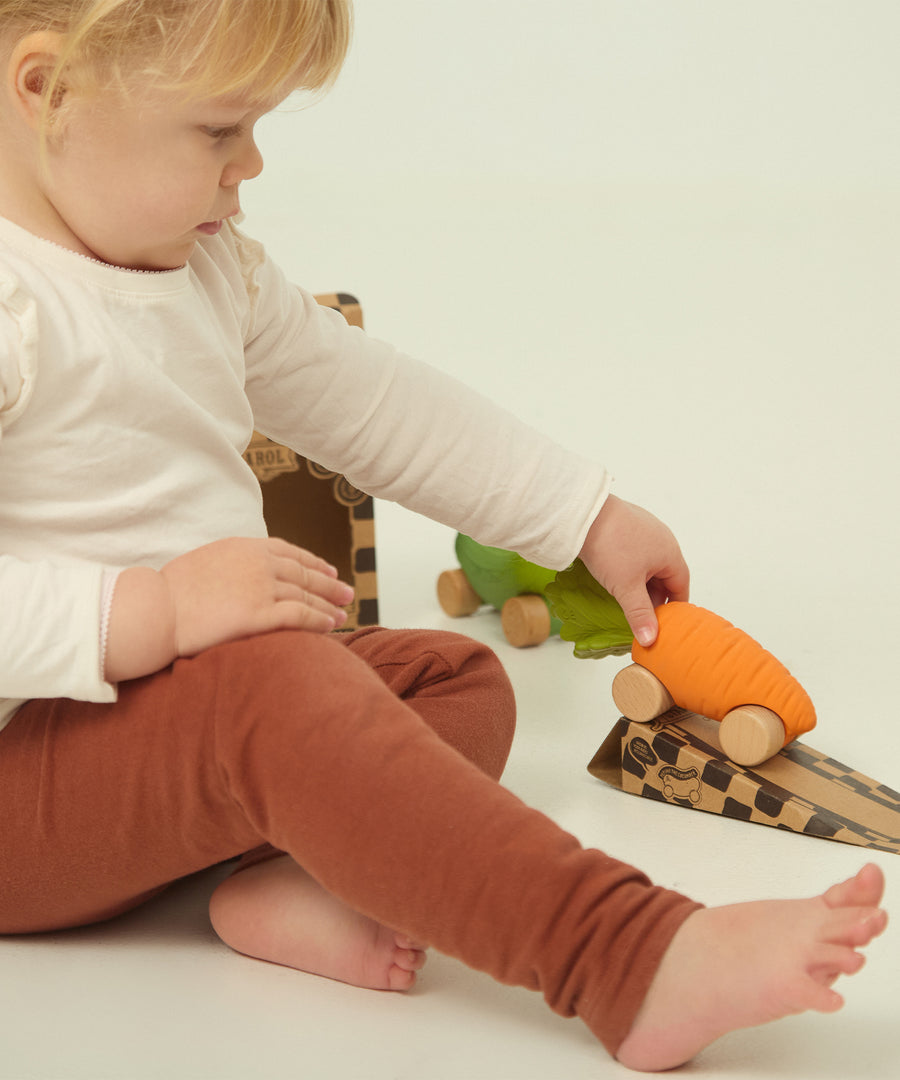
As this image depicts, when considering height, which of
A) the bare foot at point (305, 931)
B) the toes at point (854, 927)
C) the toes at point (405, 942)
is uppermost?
the toes at point (854, 927)

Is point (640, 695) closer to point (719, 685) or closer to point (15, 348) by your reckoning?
point (719, 685)

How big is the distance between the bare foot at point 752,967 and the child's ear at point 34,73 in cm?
60

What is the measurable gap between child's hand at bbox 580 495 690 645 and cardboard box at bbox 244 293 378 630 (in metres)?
0.34

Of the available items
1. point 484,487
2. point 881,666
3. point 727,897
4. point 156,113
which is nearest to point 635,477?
point 881,666

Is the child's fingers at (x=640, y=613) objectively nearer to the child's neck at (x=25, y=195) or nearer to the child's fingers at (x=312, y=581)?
the child's fingers at (x=312, y=581)

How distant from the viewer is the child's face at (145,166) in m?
0.81

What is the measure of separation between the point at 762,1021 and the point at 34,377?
1.80 feet

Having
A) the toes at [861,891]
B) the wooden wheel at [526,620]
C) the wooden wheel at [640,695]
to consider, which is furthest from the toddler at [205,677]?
the wooden wheel at [526,620]

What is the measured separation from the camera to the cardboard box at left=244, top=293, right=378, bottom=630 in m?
1.36

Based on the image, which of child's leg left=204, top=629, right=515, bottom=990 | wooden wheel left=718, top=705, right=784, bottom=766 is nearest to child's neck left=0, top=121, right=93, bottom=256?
child's leg left=204, top=629, right=515, bottom=990

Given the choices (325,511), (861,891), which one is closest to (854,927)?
(861,891)

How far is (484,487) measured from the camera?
43.1 inches

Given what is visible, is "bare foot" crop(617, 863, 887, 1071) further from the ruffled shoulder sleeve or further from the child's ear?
the child's ear

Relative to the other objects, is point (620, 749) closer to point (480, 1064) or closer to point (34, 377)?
point (480, 1064)
